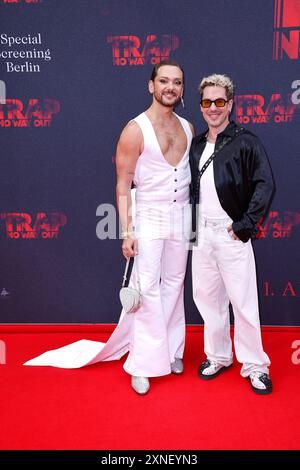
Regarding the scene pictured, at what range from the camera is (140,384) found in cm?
283

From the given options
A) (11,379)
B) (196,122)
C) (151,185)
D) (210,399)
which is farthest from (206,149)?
(11,379)

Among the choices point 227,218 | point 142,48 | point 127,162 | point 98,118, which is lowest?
point 227,218

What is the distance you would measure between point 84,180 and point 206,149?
47.2 inches

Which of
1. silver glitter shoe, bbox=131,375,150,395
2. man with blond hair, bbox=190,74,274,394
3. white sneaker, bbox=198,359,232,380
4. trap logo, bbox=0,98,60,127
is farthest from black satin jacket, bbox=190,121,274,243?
trap logo, bbox=0,98,60,127

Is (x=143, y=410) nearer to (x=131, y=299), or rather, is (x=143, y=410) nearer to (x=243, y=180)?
(x=131, y=299)

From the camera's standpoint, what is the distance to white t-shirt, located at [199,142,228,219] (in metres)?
2.68

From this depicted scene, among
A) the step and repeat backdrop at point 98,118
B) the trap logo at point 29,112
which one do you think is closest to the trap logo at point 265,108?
the step and repeat backdrop at point 98,118

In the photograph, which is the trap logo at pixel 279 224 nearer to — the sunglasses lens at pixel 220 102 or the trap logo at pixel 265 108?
the trap logo at pixel 265 108

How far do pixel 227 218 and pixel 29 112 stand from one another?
1.76 metres

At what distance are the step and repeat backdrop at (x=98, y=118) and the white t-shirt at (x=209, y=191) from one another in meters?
0.81

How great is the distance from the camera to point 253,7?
126 inches

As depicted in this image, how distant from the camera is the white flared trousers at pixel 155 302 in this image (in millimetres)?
2811

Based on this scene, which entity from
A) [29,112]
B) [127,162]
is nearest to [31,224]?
[29,112]

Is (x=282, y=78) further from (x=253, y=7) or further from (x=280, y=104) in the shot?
(x=253, y=7)
